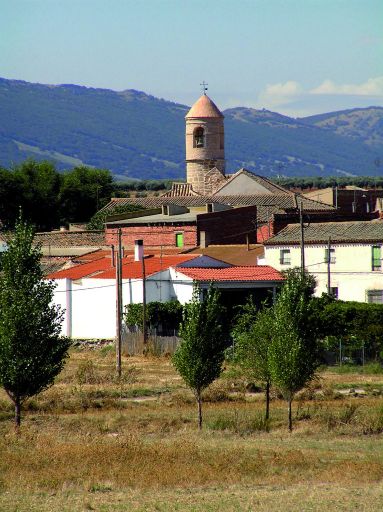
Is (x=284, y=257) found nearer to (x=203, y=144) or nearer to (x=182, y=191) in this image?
(x=182, y=191)

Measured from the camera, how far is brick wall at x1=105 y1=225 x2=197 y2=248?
82.7m

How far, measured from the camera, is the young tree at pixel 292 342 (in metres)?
40.4

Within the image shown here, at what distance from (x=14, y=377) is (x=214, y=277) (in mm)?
24815

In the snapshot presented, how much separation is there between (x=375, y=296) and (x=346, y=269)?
229 centimetres

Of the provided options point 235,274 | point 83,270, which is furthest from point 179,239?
point 235,274

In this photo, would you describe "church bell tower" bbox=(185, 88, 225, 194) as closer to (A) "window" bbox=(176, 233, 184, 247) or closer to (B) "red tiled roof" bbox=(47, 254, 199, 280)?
(A) "window" bbox=(176, 233, 184, 247)

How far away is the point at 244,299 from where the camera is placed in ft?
216

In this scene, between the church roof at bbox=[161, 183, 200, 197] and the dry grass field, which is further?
the church roof at bbox=[161, 183, 200, 197]

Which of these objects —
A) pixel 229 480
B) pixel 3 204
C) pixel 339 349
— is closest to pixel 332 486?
pixel 229 480

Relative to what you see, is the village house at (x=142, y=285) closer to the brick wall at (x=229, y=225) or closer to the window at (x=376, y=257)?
the window at (x=376, y=257)

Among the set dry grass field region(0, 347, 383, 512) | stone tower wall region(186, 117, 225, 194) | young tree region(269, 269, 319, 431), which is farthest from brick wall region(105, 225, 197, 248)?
young tree region(269, 269, 319, 431)

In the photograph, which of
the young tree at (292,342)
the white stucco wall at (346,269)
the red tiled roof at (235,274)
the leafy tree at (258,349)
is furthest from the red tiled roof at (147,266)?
the young tree at (292,342)

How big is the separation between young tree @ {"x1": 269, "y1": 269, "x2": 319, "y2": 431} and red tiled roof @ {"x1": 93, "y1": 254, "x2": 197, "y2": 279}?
23.7m

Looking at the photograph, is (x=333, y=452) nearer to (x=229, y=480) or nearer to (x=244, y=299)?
(x=229, y=480)
